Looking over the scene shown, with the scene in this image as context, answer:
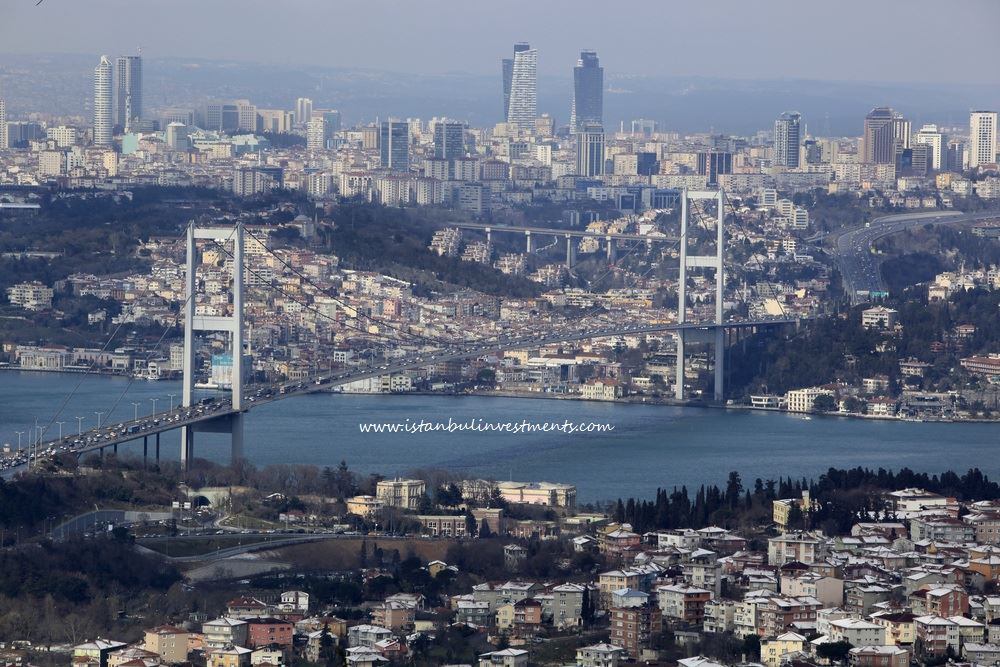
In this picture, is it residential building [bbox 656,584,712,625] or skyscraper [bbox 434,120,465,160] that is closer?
residential building [bbox 656,584,712,625]

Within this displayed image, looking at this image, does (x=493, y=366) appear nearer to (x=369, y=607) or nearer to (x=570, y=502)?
(x=570, y=502)

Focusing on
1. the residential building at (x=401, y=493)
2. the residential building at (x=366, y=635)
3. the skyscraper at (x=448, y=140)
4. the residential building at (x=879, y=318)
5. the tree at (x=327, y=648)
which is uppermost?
the skyscraper at (x=448, y=140)

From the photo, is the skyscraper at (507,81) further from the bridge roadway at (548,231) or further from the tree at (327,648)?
the tree at (327,648)

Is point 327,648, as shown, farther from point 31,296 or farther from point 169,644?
point 31,296

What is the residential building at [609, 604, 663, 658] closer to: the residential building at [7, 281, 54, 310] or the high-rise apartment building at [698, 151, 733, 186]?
the residential building at [7, 281, 54, 310]

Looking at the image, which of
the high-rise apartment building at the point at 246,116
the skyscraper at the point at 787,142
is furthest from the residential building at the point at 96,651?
the high-rise apartment building at the point at 246,116

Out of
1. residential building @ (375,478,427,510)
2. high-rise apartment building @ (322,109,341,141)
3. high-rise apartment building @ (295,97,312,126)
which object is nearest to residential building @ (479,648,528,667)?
residential building @ (375,478,427,510)
